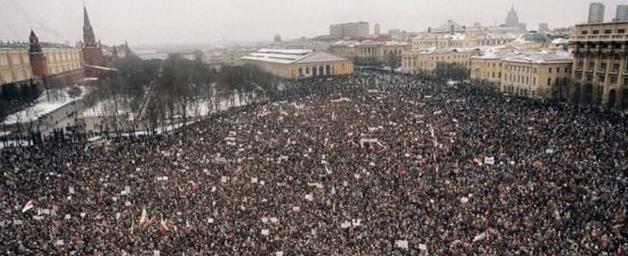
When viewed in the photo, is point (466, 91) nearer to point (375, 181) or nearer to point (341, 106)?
point (341, 106)

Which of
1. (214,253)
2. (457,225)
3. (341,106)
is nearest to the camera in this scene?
(214,253)

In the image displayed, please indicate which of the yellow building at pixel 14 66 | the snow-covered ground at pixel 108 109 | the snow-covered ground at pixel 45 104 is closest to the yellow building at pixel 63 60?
the yellow building at pixel 14 66

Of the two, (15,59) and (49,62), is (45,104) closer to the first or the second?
(15,59)

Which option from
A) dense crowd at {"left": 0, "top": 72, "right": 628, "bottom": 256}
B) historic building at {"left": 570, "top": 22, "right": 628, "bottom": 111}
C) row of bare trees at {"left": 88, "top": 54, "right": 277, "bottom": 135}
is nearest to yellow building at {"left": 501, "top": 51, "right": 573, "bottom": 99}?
historic building at {"left": 570, "top": 22, "right": 628, "bottom": 111}

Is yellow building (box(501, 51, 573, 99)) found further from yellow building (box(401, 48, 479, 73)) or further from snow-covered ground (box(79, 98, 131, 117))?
snow-covered ground (box(79, 98, 131, 117))

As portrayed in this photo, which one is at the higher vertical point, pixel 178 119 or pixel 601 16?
pixel 601 16

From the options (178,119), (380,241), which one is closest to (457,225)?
(380,241)
